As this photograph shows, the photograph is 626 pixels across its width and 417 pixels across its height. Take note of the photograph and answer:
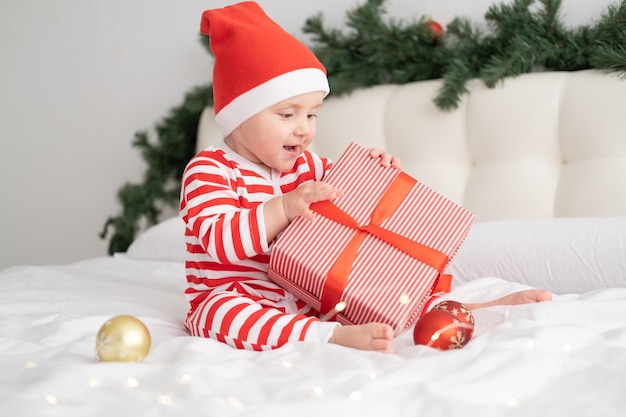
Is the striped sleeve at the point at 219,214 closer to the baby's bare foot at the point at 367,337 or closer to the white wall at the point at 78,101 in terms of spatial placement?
the baby's bare foot at the point at 367,337

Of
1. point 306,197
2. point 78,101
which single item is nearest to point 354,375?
point 306,197

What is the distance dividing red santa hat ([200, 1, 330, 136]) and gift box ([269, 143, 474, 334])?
0.63 ft

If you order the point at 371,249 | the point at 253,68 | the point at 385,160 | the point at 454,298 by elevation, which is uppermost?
the point at 253,68

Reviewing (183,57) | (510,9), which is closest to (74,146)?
(183,57)

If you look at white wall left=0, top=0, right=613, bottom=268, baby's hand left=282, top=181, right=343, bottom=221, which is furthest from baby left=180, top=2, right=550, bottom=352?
white wall left=0, top=0, right=613, bottom=268

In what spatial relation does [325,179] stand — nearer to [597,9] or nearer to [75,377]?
[75,377]

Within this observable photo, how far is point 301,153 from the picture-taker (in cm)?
136

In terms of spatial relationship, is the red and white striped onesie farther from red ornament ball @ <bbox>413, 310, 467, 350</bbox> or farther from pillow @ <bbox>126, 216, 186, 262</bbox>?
pillow @ <bbox>126, 216, 186, 262</bbox>

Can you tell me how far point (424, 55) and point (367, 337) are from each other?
4.41 ft

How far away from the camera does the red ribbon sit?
3.73 feet

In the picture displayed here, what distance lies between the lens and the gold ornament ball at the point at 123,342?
2.97 ft

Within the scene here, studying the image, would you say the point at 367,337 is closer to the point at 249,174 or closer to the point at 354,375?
the point at 354,375

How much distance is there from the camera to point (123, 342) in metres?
0.90

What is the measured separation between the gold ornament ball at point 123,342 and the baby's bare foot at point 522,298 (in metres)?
0.59
